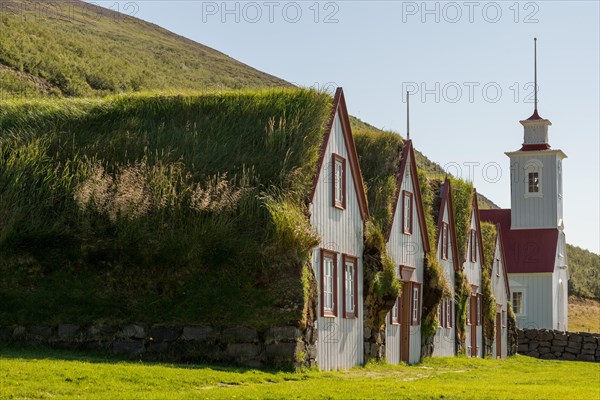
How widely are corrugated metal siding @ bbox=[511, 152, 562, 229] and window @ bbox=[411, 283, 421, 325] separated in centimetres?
3213

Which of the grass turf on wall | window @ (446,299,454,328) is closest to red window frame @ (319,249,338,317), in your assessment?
the grass turf on wall

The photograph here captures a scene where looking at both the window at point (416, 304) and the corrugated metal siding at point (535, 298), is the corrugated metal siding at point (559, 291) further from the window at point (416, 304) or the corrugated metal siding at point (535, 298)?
the window at point (416, 304)

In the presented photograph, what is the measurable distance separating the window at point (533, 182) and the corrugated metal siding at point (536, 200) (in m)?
0.32

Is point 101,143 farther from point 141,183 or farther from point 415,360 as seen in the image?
point 415,360

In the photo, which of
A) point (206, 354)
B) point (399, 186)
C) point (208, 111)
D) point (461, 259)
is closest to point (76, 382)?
point (206, 354)

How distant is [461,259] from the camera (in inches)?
1610

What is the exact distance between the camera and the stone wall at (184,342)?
21516 millimetres

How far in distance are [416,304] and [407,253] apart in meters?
2.26

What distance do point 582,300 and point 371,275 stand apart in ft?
211

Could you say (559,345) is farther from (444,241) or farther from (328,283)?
(328,283)

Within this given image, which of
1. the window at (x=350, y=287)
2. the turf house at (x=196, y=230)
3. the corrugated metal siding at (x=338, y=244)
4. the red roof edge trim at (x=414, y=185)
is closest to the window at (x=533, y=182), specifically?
the red roof edge trim at (x=414, y=185)

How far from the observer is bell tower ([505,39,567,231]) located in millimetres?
65062

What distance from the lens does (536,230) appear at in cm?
6438

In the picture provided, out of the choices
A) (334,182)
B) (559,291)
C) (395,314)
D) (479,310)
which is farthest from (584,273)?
(334,182)
